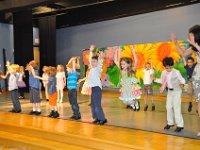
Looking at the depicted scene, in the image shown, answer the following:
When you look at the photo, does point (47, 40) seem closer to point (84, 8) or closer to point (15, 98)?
point (84, 8)

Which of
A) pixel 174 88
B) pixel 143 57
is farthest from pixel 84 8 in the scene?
pixel 174 88

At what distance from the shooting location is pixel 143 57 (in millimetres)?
12703

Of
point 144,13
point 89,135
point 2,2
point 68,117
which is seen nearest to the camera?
point 89,135

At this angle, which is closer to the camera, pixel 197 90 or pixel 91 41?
pixel 197 90

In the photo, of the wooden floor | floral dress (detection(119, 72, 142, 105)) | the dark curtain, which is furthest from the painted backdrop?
the wooden floor

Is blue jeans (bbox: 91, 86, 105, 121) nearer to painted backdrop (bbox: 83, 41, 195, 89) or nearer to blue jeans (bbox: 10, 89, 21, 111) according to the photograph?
blue jeans (bbox: 10, 89, 21, 111)

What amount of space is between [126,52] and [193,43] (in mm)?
9217

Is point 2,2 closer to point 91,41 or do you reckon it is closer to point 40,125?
point 91,41

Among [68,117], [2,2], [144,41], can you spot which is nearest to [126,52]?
[144,41]

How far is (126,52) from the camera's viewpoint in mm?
13344

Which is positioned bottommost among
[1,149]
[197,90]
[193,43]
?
[1,149]

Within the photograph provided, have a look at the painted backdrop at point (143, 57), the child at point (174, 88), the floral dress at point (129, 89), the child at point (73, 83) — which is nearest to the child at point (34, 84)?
the child at point (73, 83)

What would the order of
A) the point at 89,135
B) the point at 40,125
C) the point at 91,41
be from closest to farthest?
the point at 89,135 → the point at 40,125 → the point at 91,41

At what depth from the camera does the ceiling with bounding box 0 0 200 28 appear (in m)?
10.5
